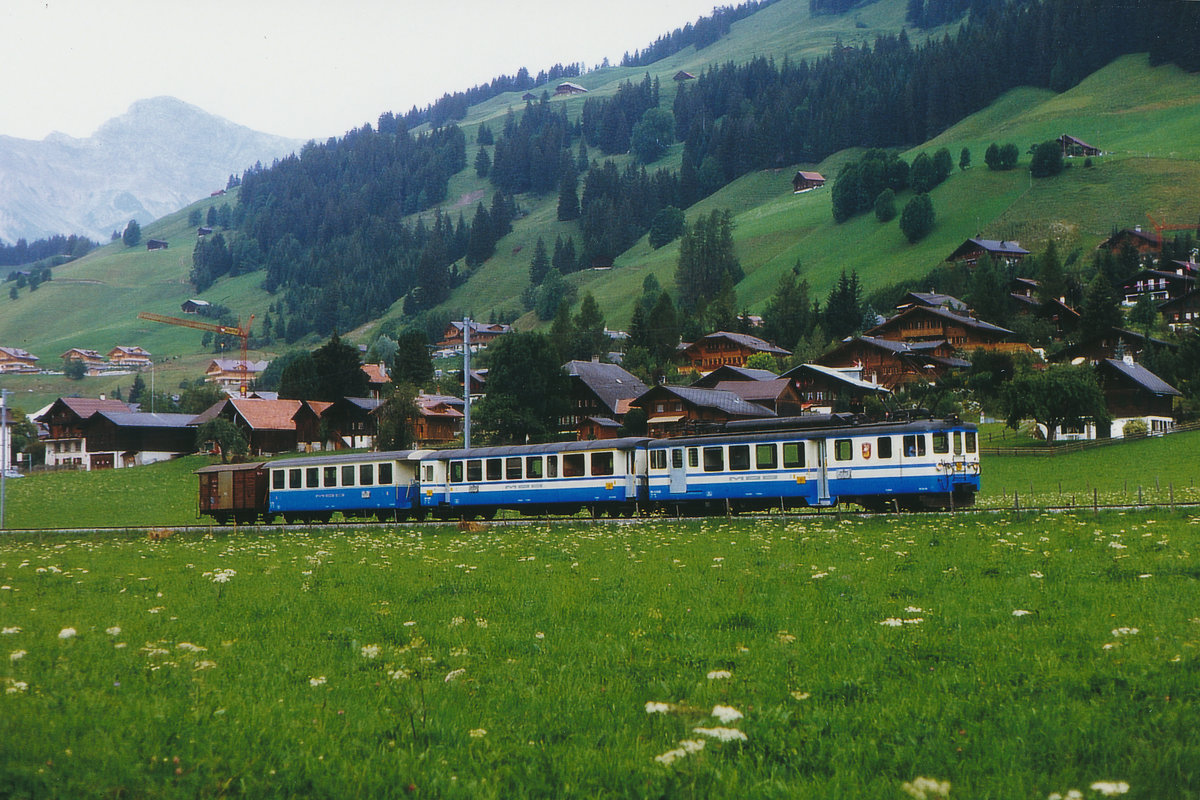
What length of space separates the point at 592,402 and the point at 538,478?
222 ft

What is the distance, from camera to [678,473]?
38.0m

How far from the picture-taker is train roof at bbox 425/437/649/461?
39.2m

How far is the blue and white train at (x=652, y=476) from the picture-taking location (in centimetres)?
3397

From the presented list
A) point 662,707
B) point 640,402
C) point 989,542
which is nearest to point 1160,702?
point 662,707

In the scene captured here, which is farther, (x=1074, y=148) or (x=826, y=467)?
(x=1074, y=148)

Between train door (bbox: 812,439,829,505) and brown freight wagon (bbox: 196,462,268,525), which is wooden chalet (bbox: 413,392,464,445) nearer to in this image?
brown freight wagon (bbox: 196,462,268,525)

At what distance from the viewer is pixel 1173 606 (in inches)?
405

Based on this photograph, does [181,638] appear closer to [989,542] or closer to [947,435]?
[989,542]

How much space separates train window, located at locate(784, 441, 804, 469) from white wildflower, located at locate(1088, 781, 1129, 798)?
99.2ft

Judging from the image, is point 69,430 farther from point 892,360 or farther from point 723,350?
point 892,360

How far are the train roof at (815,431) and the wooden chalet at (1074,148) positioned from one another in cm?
17711

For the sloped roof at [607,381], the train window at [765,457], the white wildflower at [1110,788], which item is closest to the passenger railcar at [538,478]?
the train window at [765,457]

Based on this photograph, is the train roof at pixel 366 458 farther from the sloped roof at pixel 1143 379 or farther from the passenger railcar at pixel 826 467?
the sloped roof at pixel 1143 379

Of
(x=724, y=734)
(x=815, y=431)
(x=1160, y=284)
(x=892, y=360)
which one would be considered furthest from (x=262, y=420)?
(x=1160, y=284)
